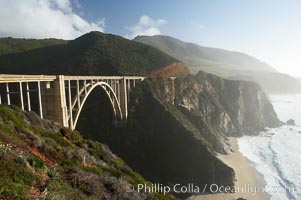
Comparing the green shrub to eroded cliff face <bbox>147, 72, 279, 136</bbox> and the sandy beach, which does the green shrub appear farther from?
eroded cliff face <bbox>147, 72, 279, 136</bbox>

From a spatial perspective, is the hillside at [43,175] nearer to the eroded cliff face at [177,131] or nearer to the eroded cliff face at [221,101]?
the eroded cliff face at [177,131]

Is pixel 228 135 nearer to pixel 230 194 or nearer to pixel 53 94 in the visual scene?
pixel 230 194

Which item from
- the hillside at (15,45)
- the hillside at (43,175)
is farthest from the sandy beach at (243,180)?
the hillside at (15,45)

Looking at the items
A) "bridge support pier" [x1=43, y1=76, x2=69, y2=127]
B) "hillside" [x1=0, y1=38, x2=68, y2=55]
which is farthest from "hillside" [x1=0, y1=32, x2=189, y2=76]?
"bridge support pier" [x1=43, y1=76, x2=69, y2=127]

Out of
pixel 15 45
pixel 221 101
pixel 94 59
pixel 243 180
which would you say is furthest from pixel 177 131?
pixel 15 45

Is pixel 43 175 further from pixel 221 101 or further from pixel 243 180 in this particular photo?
pixel 221 101

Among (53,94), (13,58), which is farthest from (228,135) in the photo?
(13,58)
